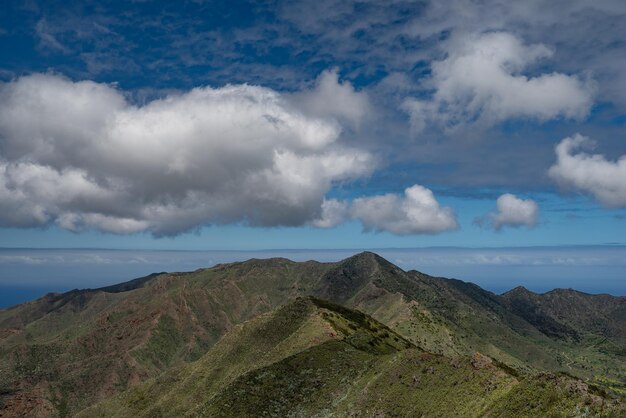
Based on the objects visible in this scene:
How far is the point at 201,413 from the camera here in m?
96.0

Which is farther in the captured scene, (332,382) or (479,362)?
(332,382)

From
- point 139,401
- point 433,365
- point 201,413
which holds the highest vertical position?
point 433,365

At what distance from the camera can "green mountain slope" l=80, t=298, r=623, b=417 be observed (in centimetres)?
5731

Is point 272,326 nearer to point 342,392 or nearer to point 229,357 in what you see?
point 229,357

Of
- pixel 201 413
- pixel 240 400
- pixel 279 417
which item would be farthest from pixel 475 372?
pixel 201 413

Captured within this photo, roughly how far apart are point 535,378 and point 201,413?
213 ft

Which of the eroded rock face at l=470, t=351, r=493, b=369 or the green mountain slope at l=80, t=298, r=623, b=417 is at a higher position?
the eroded rock face at l=470, t=351, r=493, b=369

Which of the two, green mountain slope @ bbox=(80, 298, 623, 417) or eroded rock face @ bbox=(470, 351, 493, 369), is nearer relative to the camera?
green mountain slope @ bbox=(80, 298, 623, 417)

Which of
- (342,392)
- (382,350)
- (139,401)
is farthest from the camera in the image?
(139,401)

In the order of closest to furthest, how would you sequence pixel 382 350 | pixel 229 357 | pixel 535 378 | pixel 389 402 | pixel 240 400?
pixel 535 378 → pixel 389 402 → pixel 240 400 → pixel 382 350 → pixel 229 357

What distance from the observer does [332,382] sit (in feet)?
304

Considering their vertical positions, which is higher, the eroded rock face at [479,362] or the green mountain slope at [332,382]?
the eroded rock face at [479,362]

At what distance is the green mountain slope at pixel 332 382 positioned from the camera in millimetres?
57312

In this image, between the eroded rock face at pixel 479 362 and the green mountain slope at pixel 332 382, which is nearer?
the green mountain slope at pixel 332 382
